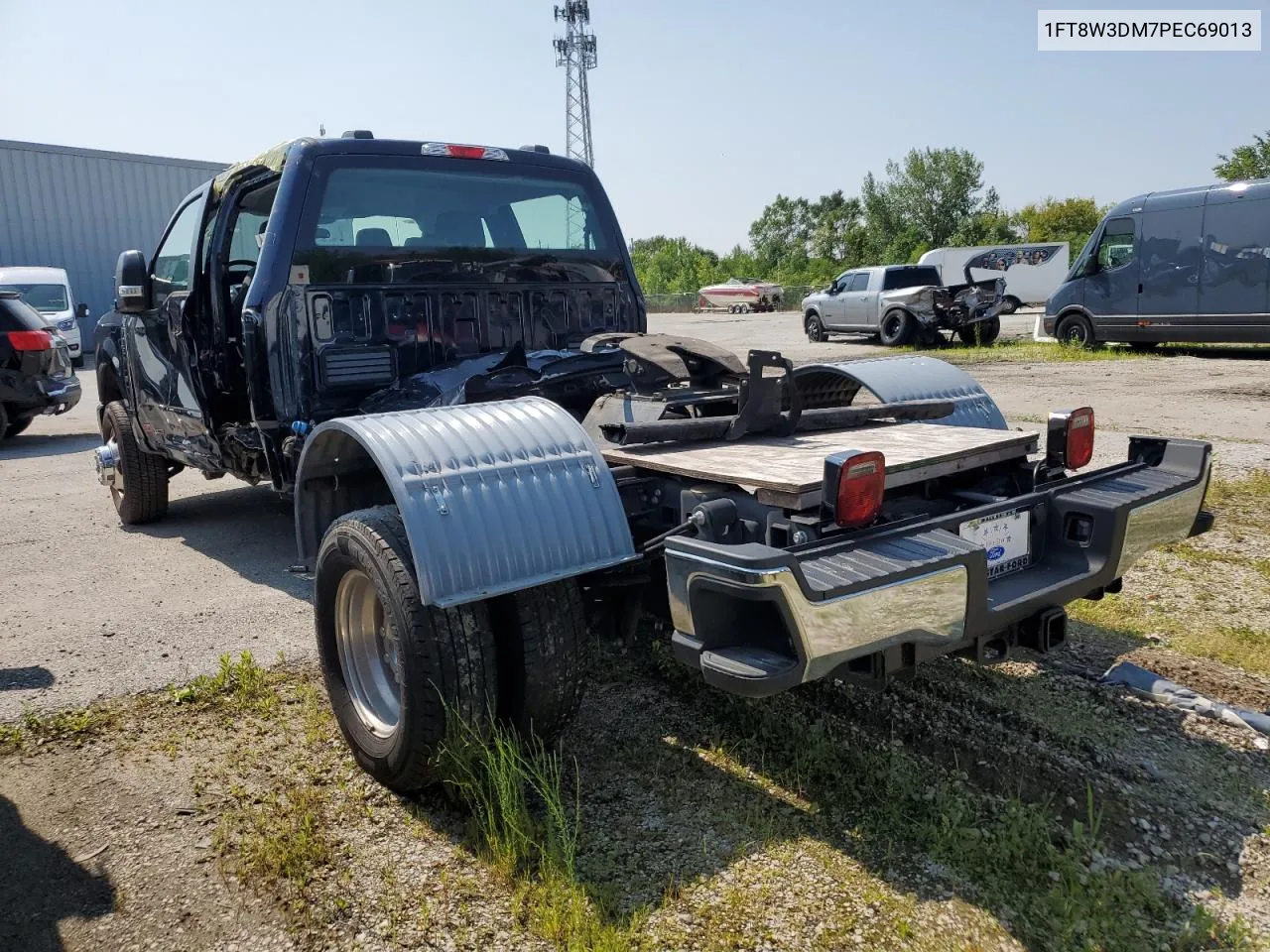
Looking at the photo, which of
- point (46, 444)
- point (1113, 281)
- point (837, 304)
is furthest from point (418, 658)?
point (837, 304)

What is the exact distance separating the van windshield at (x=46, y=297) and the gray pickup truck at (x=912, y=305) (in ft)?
54.2

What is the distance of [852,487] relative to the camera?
2.64m

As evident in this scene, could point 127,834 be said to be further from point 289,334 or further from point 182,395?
point 182,395

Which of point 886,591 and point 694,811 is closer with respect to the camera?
point 886,591

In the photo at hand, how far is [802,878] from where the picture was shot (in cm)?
260

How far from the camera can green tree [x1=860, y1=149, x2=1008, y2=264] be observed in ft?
219

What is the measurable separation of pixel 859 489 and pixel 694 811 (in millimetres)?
1091

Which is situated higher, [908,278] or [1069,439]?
[908,278]

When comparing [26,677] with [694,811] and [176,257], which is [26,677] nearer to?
[176,257]

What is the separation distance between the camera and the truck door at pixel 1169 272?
15930 mm

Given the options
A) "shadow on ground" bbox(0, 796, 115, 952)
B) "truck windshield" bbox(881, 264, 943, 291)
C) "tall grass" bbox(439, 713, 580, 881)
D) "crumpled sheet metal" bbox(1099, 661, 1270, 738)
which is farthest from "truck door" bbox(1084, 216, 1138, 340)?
"shadow on ground" bbox(0, 796, 115, 952)

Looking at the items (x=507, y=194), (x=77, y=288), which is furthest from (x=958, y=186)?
(x=507, y=194)

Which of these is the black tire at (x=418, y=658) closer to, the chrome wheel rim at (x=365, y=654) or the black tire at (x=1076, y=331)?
the chrome wheel rim at (x=365, y=654)

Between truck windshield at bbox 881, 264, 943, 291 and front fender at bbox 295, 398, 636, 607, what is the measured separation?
19.9 metres
